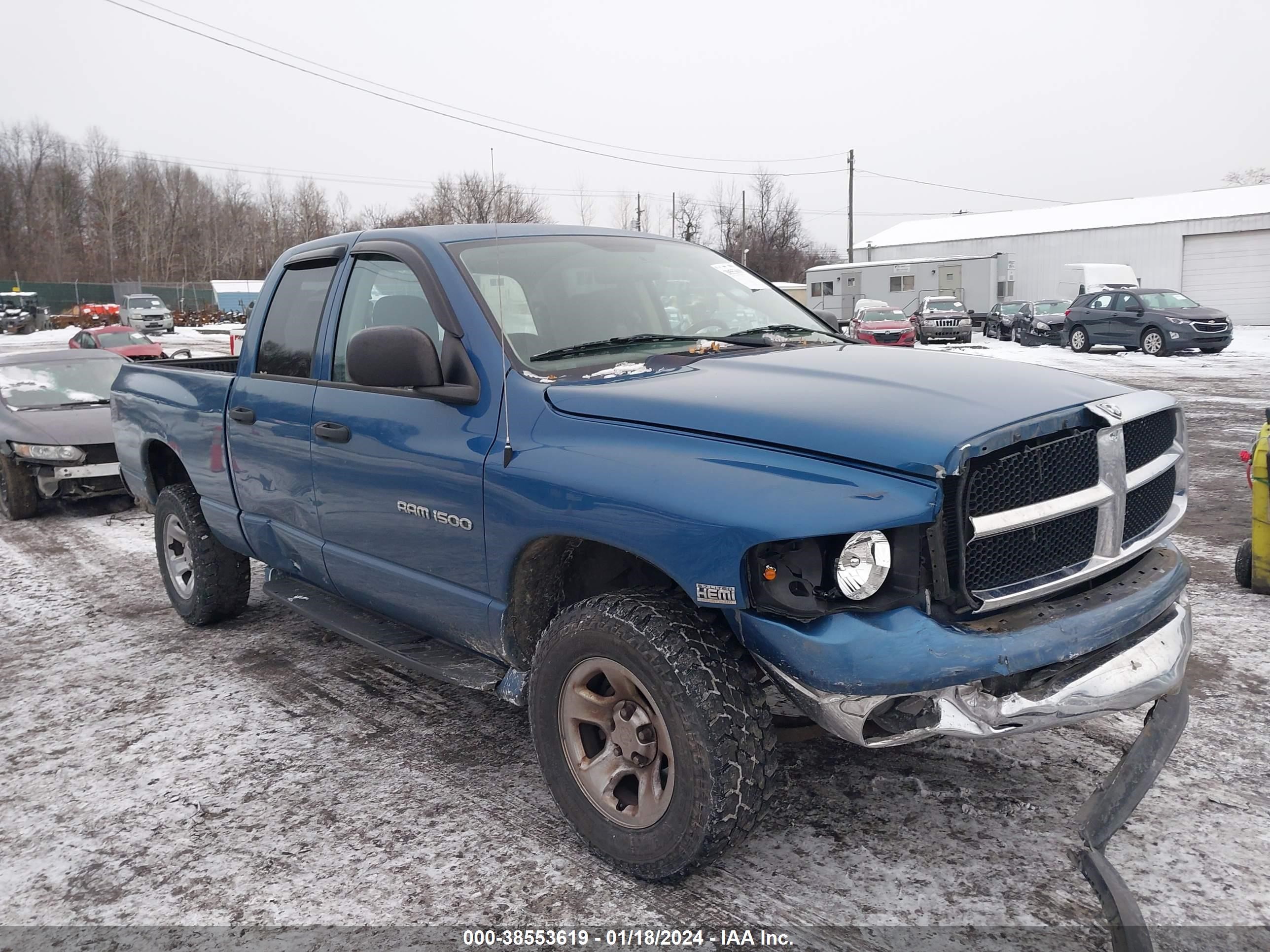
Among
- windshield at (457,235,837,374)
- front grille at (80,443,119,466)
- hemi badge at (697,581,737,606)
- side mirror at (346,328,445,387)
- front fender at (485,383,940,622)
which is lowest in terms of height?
front grille at (80,443,119,466)

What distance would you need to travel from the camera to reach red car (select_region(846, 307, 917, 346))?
27.4 m

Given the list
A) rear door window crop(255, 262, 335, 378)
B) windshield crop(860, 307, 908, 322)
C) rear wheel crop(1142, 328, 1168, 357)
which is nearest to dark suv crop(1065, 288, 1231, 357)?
rear wheel crop(1142, 328, 1168, 357)

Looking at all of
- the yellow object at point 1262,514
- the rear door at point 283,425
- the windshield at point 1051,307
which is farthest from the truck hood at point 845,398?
the windshield at point 1051,307

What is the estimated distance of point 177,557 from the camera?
5500 millimetres

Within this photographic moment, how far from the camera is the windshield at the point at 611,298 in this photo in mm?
3371

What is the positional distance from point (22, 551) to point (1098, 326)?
2432 centimetres

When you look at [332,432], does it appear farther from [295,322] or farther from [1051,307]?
[1051,307]

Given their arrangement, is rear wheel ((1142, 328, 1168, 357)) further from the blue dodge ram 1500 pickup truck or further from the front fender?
the front fender

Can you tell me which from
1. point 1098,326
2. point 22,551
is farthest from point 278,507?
point 1098,326

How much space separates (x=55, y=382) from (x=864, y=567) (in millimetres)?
9786

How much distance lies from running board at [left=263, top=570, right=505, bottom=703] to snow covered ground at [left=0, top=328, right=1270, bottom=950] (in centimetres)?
40

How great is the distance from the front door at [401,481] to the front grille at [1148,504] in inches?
77.3

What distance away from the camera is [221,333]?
51.6 m

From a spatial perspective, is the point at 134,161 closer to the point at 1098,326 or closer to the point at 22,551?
the point at 1098,326
